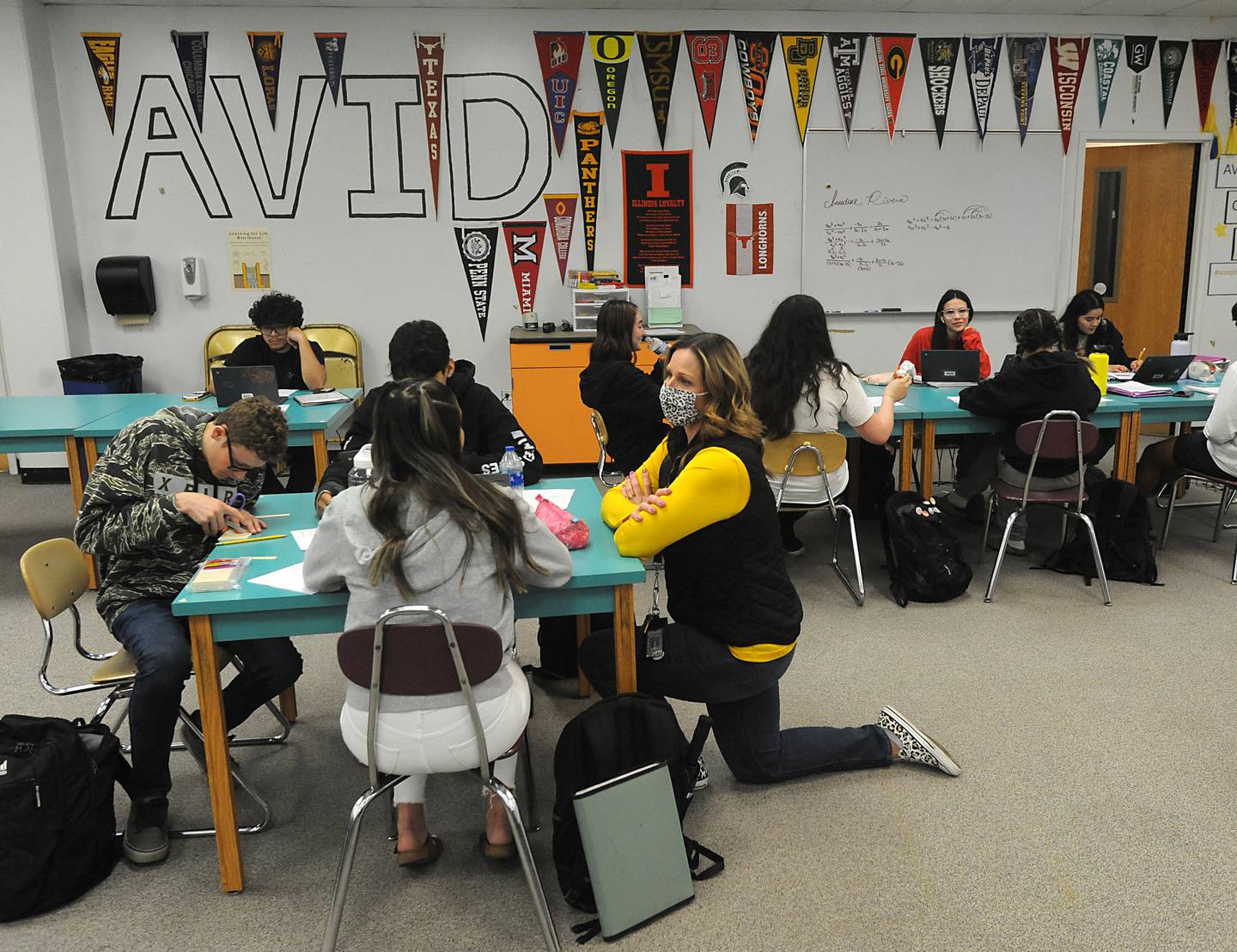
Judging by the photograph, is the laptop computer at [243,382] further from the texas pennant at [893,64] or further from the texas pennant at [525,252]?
the texas pennant at [893,64]

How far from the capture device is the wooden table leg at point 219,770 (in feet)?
6.96

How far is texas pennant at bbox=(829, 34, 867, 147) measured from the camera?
623cm

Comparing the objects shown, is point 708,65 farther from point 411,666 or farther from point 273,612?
point 411,666

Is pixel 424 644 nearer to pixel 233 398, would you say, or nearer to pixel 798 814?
pixel 798 814

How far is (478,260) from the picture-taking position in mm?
6309

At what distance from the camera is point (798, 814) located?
2.48 m

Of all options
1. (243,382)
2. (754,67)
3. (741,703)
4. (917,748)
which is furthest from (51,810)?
(754,67)

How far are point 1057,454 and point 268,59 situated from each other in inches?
194

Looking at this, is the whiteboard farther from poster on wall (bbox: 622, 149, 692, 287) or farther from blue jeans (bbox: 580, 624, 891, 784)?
blue jeans (bbox: 580, 624, 891, 784)

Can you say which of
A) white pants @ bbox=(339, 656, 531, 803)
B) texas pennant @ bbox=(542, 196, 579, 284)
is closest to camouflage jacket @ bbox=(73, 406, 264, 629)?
white pants @ bbox=(339, 656, 531, 803)

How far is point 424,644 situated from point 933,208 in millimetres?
5656

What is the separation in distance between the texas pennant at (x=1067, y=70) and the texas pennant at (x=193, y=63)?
5242mm

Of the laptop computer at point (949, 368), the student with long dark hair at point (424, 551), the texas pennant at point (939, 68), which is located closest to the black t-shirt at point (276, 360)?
the laptop computer at point (949, 368)

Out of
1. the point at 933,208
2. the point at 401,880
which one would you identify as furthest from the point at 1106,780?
the point at 933,208
